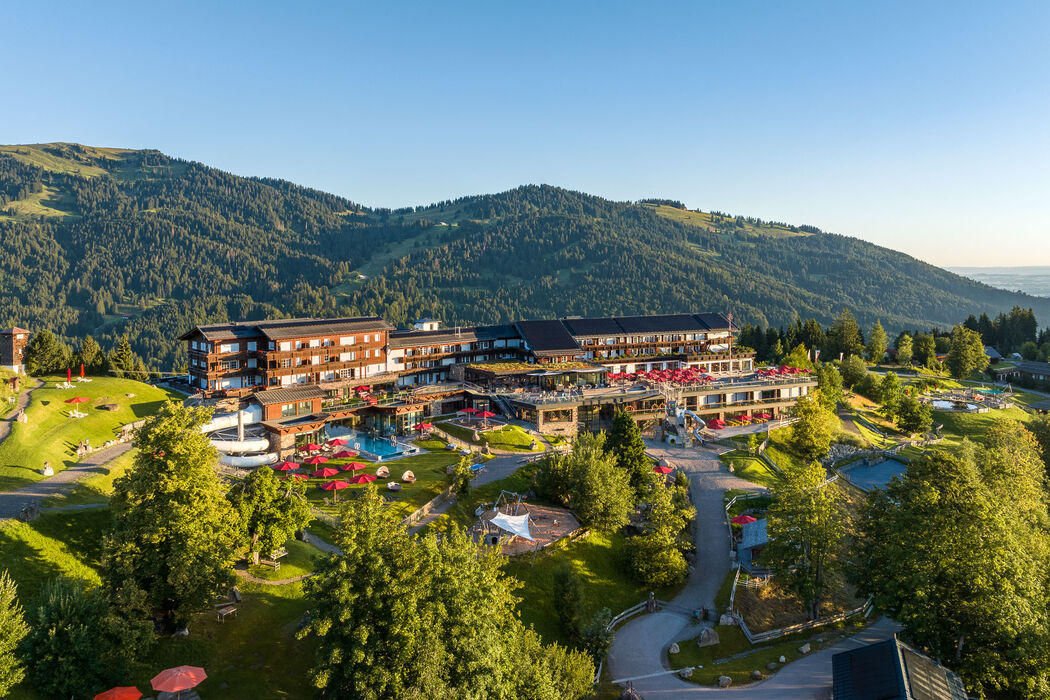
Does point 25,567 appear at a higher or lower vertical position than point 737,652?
higher

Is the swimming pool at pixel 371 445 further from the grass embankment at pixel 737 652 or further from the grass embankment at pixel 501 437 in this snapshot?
the grass embankment at pixel 737 652

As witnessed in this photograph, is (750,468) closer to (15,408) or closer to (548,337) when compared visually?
(548,337)

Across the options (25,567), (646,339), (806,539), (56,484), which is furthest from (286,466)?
(646,339)

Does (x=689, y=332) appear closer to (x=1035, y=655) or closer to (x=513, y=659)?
(x=1035, y=655)

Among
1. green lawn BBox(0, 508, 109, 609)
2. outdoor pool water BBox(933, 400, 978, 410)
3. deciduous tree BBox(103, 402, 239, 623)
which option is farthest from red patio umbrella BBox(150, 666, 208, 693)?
outdoor pool water BBox(933, 400, 978, 410)

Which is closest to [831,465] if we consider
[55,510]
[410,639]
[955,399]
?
[955,399]
